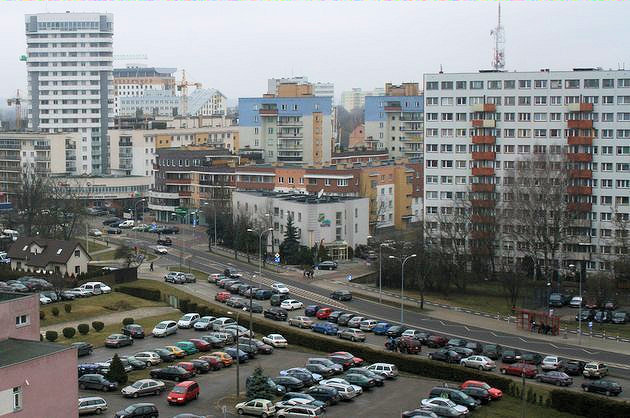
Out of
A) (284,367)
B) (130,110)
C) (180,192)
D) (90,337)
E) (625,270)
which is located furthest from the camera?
(130,110)

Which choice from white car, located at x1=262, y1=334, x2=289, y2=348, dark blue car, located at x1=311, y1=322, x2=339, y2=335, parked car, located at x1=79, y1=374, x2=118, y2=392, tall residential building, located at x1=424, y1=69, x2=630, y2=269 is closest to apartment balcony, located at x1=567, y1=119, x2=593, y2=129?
tall residential building, located at x1=424, y1=69, x2=630, y2=269

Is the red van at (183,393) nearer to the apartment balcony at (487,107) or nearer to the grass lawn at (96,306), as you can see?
the grass lawn at (96,306)

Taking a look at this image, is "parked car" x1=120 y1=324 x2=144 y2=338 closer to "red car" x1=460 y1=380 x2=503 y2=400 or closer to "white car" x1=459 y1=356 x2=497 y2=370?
"white car" x1=459 y1=356 x2=497 y2=370

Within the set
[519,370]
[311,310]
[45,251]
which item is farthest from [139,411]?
[45,251]

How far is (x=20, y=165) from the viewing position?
103 m

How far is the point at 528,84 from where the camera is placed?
215 feet

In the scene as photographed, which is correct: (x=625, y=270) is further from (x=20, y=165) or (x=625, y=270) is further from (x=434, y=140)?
(x=20, y=165)

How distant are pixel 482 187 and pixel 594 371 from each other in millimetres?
29735

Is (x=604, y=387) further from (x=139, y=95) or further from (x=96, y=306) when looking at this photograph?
(x=139, y=95)

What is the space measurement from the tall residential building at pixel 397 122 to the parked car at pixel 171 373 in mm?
71741

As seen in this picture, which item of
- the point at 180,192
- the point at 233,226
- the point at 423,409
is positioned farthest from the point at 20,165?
the point at 423,409

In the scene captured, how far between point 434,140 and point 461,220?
7577 millimetres

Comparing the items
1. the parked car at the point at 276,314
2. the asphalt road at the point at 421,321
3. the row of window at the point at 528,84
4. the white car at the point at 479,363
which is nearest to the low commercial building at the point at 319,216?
the asphalt road at the point at 421,321

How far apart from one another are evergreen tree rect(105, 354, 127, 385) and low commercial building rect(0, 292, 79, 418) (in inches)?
241
